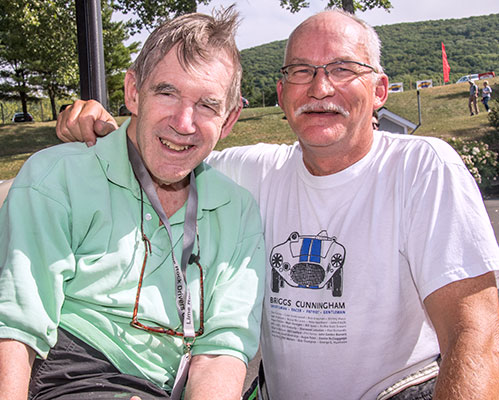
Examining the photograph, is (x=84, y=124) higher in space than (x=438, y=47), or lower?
lower

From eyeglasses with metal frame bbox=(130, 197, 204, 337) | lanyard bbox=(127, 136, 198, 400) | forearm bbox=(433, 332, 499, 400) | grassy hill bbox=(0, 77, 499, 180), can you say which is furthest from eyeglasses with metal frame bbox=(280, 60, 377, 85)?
grassy hill bbox=(0, 77, 499, 180)

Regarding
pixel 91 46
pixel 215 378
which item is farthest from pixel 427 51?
pixel 215 378

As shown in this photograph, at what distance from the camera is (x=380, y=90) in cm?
268

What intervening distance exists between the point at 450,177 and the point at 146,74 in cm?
126

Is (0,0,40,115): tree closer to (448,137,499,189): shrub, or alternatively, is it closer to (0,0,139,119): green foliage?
(0,0,139,119): green foliage

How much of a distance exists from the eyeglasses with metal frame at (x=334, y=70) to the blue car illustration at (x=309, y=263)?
2.53 feet

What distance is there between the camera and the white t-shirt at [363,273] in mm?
2018

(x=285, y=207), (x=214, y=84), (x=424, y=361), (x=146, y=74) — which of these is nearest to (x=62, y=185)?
(x=146, y=74)

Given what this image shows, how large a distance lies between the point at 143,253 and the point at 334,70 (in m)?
1.29

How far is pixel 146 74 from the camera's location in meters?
2.04

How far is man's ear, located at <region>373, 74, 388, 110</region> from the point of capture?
2.64 metres

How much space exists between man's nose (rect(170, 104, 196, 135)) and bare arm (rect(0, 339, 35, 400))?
0.93m

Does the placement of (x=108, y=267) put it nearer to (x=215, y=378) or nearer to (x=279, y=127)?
(x=215, y=378)

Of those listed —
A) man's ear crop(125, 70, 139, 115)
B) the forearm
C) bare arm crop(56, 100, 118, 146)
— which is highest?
man's ear crop(125, 70, 139, 115)
